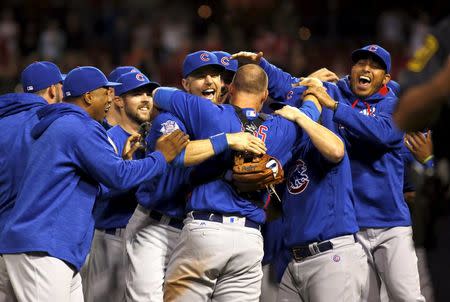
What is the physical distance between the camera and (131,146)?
6.38 m

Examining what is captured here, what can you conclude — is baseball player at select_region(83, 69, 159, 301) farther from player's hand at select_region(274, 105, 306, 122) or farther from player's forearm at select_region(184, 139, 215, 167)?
player's hand at select_region(274, 105, 306, 122)

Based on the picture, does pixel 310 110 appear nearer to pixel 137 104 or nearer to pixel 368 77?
pixel 368 77

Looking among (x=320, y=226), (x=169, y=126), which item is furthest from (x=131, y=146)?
(x=320, y=226)

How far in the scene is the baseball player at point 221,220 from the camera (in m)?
5.27

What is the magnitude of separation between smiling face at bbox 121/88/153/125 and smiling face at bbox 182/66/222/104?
97cm

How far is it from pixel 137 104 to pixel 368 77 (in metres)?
1.97

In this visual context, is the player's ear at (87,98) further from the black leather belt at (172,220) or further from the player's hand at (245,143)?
the black leather belt at (172,220)

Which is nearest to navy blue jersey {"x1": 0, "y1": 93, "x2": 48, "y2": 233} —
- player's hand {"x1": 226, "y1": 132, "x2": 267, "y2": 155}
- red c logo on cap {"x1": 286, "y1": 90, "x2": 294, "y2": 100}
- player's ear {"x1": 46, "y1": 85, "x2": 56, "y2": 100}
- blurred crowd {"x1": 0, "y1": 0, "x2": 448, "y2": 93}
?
player's ear {"x1": 46, "y1": 85, "x2": 56, "y2": 100}

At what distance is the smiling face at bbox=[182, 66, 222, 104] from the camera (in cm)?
608

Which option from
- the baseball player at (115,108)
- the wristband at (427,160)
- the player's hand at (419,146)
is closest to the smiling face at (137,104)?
the baseball player at (115,108)

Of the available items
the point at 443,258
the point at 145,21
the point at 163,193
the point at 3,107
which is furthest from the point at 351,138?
the point at 145,21

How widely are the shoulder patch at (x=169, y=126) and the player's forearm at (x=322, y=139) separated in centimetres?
80

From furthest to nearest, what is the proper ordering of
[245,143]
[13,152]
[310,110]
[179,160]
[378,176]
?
[378,176]
[13,152]
[310,110]
[179,160]
[245,143]

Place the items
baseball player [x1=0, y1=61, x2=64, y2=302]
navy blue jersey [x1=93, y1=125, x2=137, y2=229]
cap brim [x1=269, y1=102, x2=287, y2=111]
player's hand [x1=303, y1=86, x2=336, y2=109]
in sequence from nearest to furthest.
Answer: baseball player [x1=0, y1=61, x2=64, y2=302]
player's hand [x1=303, y1=86, x2=336, y2=109]
cap brim [x1=269, y1=102, x2=287, y2=111]
navy blue jersey [x1=93, y1=125, x2=137, y2=229]
